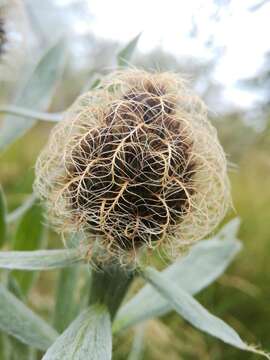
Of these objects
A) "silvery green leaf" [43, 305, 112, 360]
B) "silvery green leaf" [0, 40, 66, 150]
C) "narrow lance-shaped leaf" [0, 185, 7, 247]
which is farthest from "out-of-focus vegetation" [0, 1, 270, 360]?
"silvery green leaf" [43, 305, 112, 360]

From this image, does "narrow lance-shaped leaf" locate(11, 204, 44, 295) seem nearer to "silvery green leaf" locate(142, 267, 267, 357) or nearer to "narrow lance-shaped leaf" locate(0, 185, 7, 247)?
"narrow lance-shaped leaf" locate(0, 185, 7, 247)

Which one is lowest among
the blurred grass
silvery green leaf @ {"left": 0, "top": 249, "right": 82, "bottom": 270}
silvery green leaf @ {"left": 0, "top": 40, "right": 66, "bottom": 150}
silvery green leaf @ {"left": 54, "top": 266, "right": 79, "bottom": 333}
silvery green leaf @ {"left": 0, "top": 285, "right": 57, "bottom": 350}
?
the blurred grass

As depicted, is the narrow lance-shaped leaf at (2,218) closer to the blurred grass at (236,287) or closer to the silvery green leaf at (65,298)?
the silvery green leaf at (65,298)

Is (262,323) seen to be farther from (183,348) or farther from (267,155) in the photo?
(267,155)

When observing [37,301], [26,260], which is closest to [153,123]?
[26,260]

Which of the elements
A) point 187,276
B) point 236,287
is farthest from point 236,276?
point 187,276

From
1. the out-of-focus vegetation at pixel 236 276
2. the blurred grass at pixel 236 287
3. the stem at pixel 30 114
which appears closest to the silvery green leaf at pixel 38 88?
the stem at pixel 30 114
